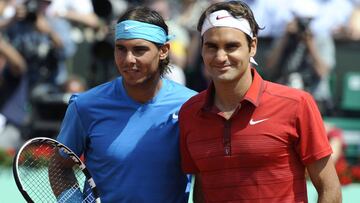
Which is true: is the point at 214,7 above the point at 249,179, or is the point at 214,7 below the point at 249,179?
above

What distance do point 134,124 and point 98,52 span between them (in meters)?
5.61

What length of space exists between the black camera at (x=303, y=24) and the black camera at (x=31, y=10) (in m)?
2.89

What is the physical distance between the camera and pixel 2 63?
34.4 feet

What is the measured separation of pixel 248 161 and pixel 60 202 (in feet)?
3.13

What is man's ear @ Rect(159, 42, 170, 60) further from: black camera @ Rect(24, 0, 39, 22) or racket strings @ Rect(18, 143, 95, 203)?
black camera @ Rect(24, 0, 39, 22)

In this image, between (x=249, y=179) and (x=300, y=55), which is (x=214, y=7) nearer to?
(x=249, y=179)

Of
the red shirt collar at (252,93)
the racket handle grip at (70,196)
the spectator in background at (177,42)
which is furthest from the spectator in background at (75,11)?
the red shirt collar at (252,93)

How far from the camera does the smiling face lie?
4.68m

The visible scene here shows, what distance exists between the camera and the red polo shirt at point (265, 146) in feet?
13.8

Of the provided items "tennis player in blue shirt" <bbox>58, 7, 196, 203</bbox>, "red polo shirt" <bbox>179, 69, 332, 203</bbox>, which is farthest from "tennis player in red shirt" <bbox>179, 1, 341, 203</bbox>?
"tennis player in blue shirt" <bbox>58, 7, 196, 203</bbox>

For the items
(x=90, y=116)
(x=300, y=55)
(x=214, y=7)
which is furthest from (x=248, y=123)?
(x=300, y=55)

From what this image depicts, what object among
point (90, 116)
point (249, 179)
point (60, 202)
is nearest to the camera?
point (249, 179)

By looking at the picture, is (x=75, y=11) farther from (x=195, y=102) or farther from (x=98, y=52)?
(x=195, y=102)

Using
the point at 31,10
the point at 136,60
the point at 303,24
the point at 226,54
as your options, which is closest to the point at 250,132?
the point at 226,54
